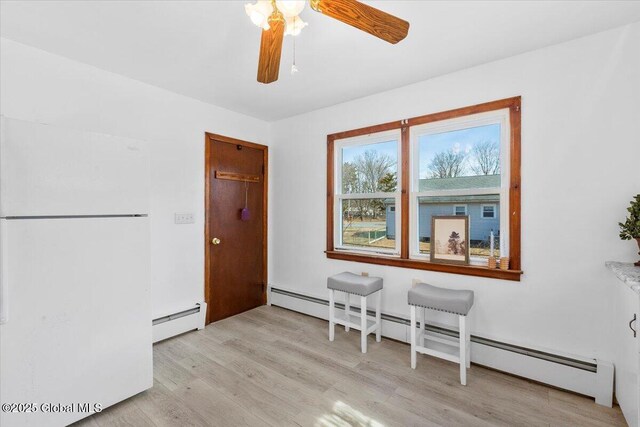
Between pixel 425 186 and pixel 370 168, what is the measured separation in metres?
0.64

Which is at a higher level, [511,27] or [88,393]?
[511,27]

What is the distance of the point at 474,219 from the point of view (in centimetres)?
250

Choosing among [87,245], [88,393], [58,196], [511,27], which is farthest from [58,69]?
[511,27]

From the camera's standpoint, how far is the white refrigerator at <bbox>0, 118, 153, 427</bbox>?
1514mm

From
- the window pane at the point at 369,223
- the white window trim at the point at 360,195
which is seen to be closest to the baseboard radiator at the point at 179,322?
the white window trim at the point at 360,195

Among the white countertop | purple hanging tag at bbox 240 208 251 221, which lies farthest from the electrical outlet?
the white countertop

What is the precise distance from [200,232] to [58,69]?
1.77m

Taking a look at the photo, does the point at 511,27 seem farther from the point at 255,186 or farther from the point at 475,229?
the point at 255,186

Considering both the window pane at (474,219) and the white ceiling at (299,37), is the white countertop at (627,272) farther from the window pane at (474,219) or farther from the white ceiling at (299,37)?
the white ceiling at (299,37)

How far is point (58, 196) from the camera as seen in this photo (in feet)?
5.43

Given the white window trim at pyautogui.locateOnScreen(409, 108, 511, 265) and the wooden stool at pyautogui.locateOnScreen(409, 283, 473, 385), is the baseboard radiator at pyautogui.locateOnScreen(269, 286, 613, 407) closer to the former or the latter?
the wooden stool at pyautogui.locateOnScreen(409, 283, 473, 385)

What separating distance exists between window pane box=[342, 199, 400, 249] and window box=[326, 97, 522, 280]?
0.01m

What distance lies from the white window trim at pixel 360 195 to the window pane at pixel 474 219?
248mm

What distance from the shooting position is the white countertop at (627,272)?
1.44m
